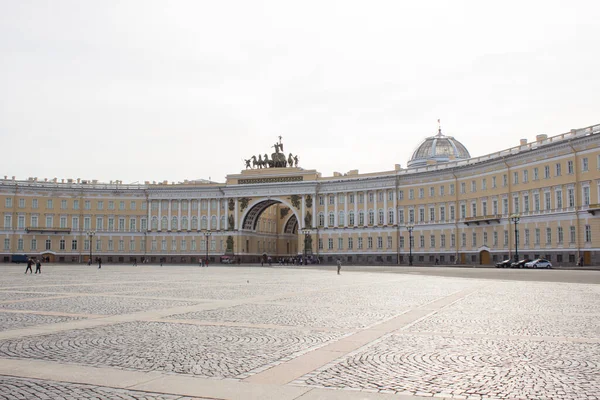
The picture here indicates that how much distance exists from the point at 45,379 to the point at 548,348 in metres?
9.44

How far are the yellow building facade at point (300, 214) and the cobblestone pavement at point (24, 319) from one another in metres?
65.4

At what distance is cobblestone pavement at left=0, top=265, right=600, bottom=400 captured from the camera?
939 centimetres

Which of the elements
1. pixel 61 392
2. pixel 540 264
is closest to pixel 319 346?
pixel 61 392

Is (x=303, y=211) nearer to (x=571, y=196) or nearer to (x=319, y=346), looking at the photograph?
(x=571, y=196)

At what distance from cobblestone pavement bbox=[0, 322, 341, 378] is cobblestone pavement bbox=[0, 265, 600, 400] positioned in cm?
2

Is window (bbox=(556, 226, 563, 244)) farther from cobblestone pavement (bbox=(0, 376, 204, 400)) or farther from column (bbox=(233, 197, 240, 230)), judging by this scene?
cobblestone pavement (bbox=(0, 376, 204, 400))

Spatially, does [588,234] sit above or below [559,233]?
below

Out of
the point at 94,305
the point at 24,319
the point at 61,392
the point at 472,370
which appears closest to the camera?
the point at 61,392

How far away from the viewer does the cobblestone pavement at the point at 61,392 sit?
28.2ft

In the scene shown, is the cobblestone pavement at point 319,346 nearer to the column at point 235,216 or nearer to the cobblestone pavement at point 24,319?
the cobblestone pavement at point 24,319

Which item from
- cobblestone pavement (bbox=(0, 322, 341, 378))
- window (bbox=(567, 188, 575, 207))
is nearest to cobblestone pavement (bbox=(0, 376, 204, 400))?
cobblestone pavement (bbox=(0, 322, 341, 378))

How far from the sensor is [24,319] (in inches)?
683

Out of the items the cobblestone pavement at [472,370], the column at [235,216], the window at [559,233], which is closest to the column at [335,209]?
the column at [235,216]

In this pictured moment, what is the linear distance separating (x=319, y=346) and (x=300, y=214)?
9480 centimetres
